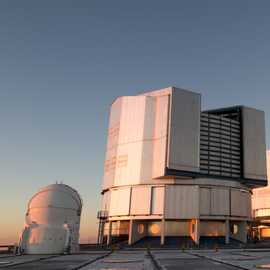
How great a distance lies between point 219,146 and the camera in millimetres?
89625

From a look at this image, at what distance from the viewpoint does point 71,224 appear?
167ft

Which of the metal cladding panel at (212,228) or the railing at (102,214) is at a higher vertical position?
the railing at (102,214)

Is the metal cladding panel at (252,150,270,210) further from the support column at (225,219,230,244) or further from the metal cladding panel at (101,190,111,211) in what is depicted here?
the metal cladding panel at (101,190,111,211)

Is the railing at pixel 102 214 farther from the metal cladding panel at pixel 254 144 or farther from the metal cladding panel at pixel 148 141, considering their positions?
the metal cladding panel at pixel 254 144

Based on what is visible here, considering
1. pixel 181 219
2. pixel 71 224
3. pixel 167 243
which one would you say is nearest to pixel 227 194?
pixel 181 219


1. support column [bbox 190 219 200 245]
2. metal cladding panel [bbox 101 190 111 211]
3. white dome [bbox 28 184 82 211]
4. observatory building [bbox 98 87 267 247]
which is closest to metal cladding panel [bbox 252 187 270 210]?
observatory building [bbox 98 87 267 247]

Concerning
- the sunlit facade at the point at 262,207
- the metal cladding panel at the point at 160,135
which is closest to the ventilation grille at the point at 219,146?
the metal cladding panel at the point at 160,135

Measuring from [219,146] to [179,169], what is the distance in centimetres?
1553

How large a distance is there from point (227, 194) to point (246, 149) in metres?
14.4

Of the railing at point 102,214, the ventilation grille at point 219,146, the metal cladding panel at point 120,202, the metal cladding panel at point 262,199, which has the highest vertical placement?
the ventilation grille at point 219,146

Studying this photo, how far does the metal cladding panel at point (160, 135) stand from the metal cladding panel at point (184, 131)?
1.43 metres

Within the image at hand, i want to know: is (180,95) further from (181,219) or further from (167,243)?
(167,243)

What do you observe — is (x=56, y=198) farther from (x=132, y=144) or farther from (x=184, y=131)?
(x=184, y=131)

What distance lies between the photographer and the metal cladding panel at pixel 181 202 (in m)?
79.8
